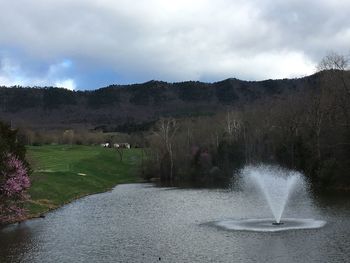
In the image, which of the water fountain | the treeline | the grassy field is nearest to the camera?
the water fountain

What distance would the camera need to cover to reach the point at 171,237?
40.4m

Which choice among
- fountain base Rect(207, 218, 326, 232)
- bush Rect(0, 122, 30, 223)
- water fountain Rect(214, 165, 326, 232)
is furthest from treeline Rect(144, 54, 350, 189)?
bush Rect(0, 122, 30, 223)

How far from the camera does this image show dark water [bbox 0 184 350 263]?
33375 millimetres

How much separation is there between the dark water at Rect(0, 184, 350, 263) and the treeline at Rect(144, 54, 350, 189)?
2639 centimetres

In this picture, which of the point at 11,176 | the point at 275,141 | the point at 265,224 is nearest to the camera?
the point at 265,224

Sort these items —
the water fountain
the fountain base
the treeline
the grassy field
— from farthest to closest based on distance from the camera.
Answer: the treeline < the grassy field < the water fountain < the fountain base

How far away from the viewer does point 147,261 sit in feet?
106

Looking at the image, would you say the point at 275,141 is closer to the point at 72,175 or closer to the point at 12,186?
the point at 72,175

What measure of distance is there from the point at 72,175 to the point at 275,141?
1809 inches

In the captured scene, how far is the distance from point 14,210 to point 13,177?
13.5 feet

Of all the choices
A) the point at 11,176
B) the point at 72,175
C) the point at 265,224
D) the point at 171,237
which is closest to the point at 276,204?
the point at 265,224

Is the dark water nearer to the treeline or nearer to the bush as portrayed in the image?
the bush

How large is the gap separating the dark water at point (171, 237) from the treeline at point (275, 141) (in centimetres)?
2639

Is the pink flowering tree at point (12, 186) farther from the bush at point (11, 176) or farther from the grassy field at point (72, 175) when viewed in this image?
the grassy field at point (72, 175)
